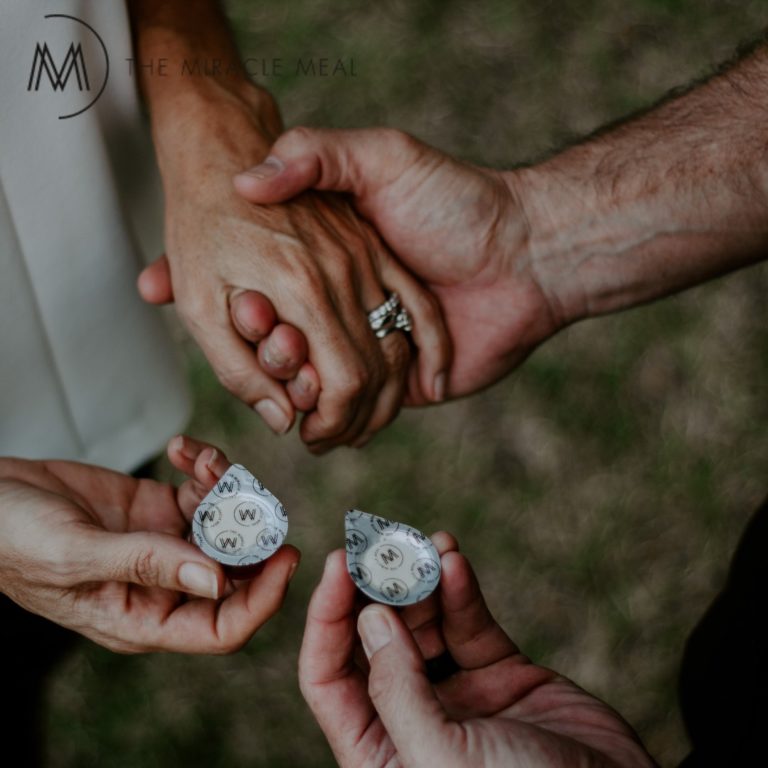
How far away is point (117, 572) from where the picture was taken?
148cm

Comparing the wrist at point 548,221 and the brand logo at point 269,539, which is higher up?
the wrist at point 548,221

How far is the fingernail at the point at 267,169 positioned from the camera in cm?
202

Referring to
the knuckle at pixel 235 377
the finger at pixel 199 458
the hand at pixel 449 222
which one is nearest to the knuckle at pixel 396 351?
the hand at pixel 449 222

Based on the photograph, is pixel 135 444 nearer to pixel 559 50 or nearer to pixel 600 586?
pixel 600 586

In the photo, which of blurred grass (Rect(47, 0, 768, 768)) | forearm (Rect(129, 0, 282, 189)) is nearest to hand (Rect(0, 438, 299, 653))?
forearm (Rect(129, 0, 282, 189))

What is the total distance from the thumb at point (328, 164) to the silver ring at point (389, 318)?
11.4 inches

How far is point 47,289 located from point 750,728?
4.94 ft

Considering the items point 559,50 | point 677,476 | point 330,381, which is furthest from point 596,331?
point 330,381

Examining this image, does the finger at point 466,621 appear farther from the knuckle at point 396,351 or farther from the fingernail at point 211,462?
the knuckle at point 396,351

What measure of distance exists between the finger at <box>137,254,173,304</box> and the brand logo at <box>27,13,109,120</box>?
1.38ft

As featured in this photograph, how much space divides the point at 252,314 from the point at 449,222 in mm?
579

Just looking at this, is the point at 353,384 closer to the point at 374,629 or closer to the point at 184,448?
the point at 184,448

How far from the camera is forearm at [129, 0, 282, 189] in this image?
2.06 metres

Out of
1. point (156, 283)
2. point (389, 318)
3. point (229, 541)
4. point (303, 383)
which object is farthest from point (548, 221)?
point (229, 541)
